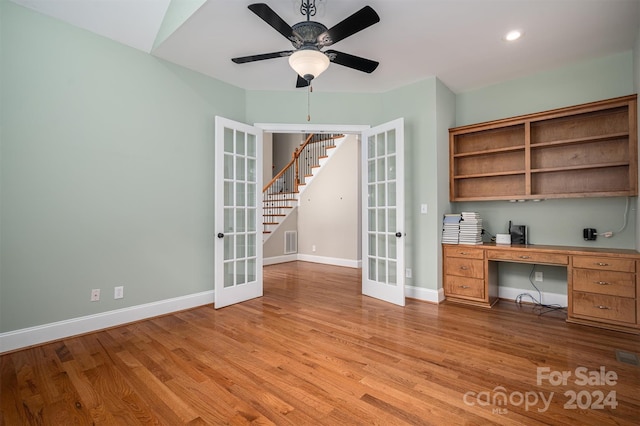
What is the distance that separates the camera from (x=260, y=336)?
9.54 feet

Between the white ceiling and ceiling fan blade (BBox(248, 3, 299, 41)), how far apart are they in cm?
42

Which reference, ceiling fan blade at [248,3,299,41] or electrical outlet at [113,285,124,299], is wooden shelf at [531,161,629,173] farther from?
electrical outlet at [113,285,124,299]

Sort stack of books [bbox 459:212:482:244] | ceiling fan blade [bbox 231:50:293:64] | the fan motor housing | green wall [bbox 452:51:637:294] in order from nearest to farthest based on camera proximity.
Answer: the fan motor housing → ceiling fan blade [bbox 231:50:293:64] → green wall [bbox 452:51:637:294] → stack of books [bbox 459:212:482:244]

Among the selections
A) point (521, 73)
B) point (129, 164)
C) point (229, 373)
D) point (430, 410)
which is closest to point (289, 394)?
point (229, 373)

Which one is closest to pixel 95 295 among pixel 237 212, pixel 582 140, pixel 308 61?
pixel 237 212

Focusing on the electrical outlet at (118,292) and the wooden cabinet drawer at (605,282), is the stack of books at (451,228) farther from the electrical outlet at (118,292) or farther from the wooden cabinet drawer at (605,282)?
the electrical outlet at (118,292)

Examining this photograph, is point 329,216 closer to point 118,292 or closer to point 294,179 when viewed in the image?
point 294,179

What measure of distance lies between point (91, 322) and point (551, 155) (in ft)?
17.5

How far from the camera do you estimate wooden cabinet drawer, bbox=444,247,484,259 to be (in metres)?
3.73

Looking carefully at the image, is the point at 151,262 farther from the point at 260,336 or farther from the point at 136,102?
the point at 136,102

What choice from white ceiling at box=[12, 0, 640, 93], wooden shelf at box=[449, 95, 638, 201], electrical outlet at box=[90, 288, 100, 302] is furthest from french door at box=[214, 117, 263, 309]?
wooden shelf at box=[449, 95, 638, 201]

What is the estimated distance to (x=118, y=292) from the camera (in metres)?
3.16

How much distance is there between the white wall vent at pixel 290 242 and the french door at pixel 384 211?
10.9 ft

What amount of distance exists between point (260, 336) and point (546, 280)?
346cm
